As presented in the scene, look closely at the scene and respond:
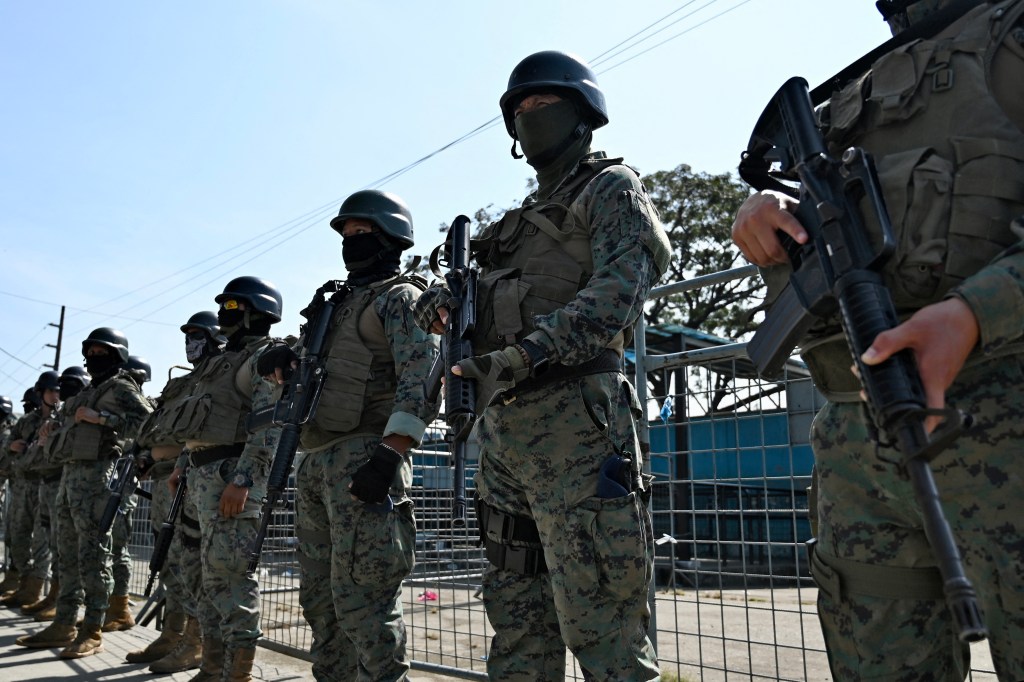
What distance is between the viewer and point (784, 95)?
5.84 feet

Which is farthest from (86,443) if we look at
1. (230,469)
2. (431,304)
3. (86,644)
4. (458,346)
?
(458,346)

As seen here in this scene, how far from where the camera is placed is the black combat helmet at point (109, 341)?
24.6 feet

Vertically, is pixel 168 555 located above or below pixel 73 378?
below

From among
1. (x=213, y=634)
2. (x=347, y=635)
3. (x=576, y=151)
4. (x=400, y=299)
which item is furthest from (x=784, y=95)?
(x=213, y=634)

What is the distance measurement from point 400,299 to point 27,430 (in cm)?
843

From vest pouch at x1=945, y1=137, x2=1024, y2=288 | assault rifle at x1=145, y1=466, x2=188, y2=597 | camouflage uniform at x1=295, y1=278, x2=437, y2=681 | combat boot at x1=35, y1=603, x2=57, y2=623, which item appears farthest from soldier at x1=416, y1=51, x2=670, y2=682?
combat boot at x1=35, y1=603, x2=57, y2=623

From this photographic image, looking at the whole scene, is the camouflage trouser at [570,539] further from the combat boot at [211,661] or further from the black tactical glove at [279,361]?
the combat boot at [211,661]

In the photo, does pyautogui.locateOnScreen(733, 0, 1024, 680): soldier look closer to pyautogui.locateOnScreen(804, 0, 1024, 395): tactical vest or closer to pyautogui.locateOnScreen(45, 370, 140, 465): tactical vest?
pyautogui.locateOnScreen(804, 0, 1024, 395): tactical vest

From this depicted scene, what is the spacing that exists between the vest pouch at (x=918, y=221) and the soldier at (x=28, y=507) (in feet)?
29.6

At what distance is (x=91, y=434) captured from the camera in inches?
278

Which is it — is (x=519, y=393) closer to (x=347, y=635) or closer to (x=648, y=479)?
(x=648, y=479)

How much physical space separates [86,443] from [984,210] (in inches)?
281

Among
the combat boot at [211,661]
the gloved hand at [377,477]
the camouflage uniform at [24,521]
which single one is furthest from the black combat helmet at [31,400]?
the gloved hand at [377,477]

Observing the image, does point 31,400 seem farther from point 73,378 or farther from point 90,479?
point 90,479
